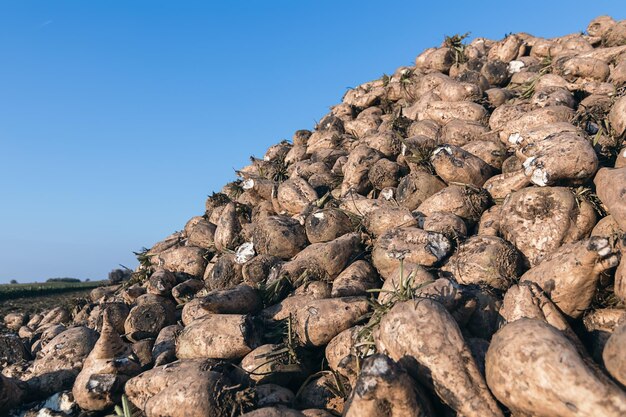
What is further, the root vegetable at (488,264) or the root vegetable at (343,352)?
the root vegetable at (488,264)

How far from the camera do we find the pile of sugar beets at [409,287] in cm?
379

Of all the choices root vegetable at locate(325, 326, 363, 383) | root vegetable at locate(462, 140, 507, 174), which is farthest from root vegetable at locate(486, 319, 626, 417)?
root vegetable at locate(462, 140, 507, 174)

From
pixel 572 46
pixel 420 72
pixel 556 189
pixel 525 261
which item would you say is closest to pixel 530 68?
pixel 572 46

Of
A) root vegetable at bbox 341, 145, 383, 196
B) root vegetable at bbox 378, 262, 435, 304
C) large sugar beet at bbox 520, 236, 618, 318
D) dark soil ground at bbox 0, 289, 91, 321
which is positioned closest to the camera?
large sugar beet at bbox 520, 236, 618, 318

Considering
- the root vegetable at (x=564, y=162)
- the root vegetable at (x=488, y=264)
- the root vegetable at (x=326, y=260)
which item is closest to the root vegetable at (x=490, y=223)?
the root vegetable at (x=488, y=264)

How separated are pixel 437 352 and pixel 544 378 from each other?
0.87 meters

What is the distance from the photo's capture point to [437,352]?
398cm

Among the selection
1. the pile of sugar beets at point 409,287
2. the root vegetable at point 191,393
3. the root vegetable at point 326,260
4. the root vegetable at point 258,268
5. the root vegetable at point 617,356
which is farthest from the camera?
the root vegetable at point 258,268

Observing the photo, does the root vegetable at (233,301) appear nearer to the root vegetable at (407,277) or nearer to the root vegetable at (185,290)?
the root vegetable at (185,290)

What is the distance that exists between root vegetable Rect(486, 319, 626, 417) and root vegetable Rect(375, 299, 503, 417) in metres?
0.17

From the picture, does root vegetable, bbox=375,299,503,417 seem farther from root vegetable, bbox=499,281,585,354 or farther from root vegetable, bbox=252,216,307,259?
root vegetable, bbox=252,216,307,259

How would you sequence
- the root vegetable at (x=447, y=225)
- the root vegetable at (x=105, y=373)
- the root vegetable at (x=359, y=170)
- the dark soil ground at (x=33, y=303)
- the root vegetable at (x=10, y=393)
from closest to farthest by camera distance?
the root vegetable at (x=105, y=373)
the root vegetable at (x=10, y=393)
the root vegetable at (x=447, y=225)
the root vegetable at (x=359, y=170)
the dark soil ground at (x=33, y=303)

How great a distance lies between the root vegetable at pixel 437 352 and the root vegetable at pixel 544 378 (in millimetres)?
175

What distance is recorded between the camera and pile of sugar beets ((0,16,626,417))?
12.4 feet
